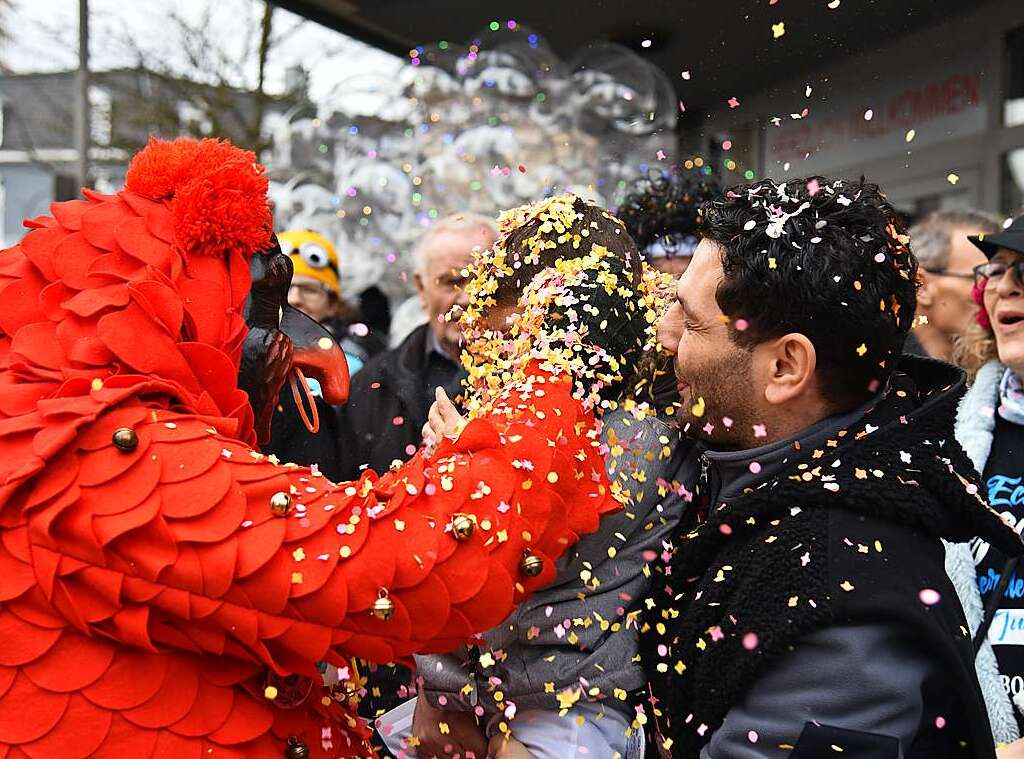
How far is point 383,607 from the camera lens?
1446 mm

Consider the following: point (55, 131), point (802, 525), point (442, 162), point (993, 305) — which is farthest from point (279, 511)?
point (55, 131)

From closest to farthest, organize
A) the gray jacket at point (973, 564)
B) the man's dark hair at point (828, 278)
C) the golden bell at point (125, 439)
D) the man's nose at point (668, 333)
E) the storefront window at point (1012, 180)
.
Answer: the golden bell at point (125, 439), the man's dark hair at point (828, 278), the man's nose at point (668, 333), the gray jacket at point (973, 564), the storefront window at point (1012, 180)

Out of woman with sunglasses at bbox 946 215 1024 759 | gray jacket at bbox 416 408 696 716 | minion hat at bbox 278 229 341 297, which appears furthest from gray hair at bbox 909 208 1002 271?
minion hat at bbox 278 229 341 297

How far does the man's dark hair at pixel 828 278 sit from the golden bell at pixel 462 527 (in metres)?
0.60

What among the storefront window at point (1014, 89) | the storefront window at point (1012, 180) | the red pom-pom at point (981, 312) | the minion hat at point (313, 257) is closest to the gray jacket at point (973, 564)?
the red pom-pom at point (981, 312)

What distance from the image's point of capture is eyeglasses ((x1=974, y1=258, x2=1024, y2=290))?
2709mm

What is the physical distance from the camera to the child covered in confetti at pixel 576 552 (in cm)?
176

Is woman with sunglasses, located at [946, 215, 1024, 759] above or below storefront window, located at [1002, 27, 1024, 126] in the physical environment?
below

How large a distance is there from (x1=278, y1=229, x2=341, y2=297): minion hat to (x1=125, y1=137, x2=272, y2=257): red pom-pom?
340 centimetres

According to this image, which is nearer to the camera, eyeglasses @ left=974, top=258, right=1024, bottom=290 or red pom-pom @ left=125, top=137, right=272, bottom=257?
red pom-pom @ left=125, top=137, right=272, bottom=257

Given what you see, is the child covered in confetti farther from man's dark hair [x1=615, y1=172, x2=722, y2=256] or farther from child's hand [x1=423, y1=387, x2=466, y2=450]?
man's dark hair [x1=615, y1=172, x2=722, y2=256]

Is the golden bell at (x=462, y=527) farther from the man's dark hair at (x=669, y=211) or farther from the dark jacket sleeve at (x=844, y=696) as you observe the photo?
the man's dark hair at (x=669, y=211)

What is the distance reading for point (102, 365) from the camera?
4.77ft

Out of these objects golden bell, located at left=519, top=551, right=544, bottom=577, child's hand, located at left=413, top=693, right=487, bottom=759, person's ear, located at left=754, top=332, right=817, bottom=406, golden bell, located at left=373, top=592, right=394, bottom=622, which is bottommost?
A: child's hand, located at left=413, top=693, right=487, bottom=759
